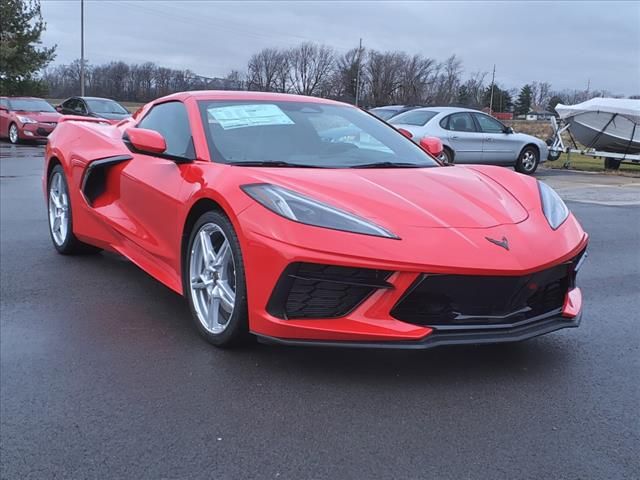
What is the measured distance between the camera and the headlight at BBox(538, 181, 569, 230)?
123 inches

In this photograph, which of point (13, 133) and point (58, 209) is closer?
point (58, 209)

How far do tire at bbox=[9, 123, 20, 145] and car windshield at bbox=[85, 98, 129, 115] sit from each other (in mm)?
2200

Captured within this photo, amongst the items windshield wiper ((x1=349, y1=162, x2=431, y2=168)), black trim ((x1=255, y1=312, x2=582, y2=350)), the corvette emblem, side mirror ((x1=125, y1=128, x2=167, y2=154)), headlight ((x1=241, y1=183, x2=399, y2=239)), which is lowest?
black trim ((x1=255, y1=312, x2=582, y2=350))

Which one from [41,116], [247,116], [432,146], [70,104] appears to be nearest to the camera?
[247,116]

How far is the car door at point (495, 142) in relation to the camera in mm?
Answer: 13656

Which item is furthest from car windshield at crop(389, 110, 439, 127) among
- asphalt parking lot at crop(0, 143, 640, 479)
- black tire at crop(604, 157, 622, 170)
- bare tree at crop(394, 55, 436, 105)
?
bare tree at crop(394, 55, 436, 105)

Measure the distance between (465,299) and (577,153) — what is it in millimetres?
16498

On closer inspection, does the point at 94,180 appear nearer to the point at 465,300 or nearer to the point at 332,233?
the point at 332,233

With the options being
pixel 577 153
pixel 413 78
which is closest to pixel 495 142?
pixel 577 153

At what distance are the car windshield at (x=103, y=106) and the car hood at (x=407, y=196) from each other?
57.8 ft

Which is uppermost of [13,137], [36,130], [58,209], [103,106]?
[103,106]

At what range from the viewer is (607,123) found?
55.3ft

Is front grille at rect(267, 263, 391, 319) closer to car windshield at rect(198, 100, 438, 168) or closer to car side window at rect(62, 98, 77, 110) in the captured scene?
car windshield at rect(198, 100, 438, 168)

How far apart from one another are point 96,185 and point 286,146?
1684mm
